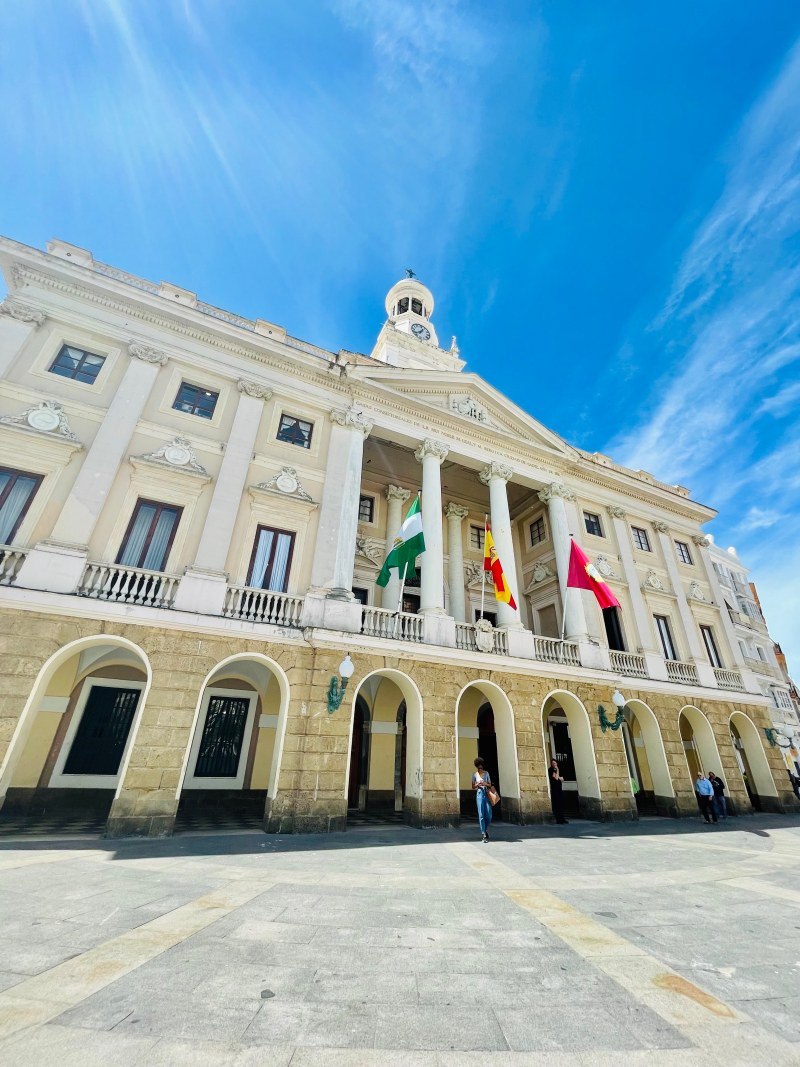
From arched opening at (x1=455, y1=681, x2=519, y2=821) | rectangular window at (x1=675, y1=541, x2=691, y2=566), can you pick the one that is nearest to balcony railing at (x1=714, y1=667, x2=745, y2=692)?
rectangular window at (x1=675, y1=541, x2=691, y2=566)

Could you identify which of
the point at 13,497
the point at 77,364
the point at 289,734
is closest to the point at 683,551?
the point at 289,734

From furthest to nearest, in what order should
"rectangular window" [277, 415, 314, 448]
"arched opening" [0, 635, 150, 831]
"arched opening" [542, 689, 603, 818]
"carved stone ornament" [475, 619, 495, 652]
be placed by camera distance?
"rectangular window" [277, 415, 314, 448] → "arched opening" [542, 689, 603, 818] → "carved stone ornament" [475, 619, 495, 652] → "arched opening" [0, 635, 150, 831]

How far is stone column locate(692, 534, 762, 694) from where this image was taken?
2091 cm

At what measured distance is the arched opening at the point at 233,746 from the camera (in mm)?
13771

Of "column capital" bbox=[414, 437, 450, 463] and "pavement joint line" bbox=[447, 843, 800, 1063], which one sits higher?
"column capital" bbox=[414, 437, 450, 463]

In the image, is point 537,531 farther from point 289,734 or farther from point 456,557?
point 289,734

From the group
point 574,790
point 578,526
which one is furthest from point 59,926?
point 578,526

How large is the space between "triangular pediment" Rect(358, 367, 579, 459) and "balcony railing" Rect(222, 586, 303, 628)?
914 centimetres

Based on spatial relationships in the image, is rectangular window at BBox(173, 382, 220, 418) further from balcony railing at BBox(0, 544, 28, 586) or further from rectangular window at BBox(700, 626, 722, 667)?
rectangular window at BBox(700, 626, 722, 667)

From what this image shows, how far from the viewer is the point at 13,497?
11719mm

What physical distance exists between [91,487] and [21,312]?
242 inches

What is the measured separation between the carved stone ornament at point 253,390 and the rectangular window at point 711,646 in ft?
74.7

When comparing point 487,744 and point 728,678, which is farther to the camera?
point 728,678

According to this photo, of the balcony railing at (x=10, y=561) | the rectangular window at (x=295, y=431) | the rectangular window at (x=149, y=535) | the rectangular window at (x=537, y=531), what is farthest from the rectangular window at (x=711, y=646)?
the balcony railing at (x=10, y=561)
